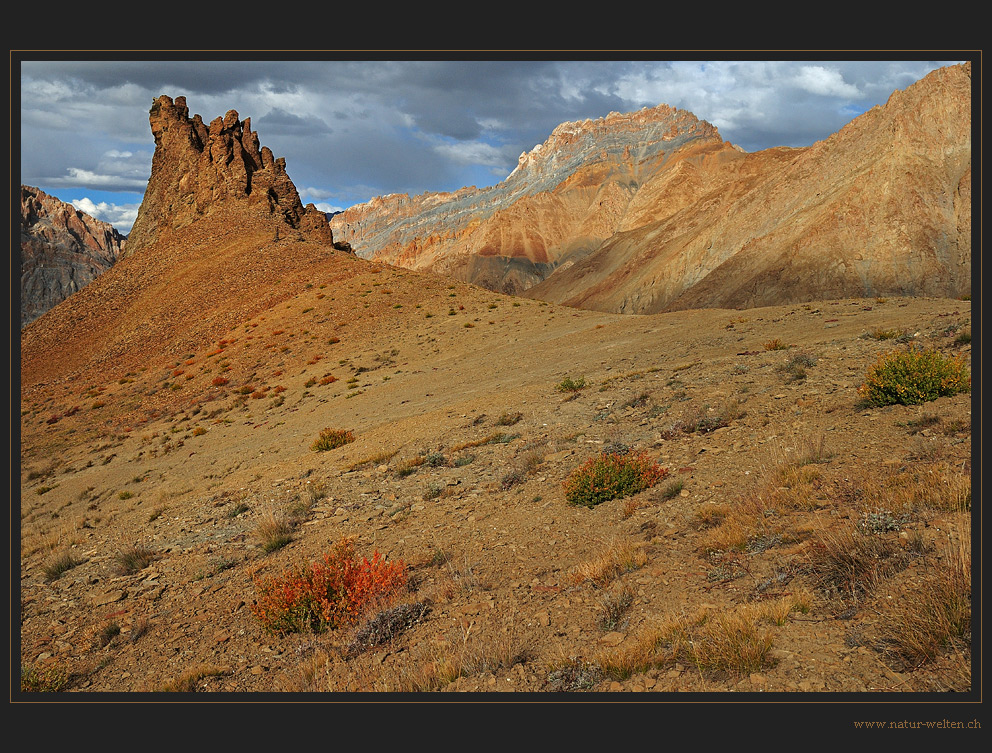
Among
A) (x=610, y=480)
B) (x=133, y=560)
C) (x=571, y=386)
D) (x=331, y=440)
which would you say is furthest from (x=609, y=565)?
(x=331, y=440)

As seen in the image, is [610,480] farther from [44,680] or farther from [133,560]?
[133,560]

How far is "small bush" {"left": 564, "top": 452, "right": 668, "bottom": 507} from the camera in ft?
27.1

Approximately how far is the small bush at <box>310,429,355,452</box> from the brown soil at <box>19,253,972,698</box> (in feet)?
2.17

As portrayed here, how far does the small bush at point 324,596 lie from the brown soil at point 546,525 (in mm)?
205

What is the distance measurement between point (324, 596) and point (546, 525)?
3.09 metres

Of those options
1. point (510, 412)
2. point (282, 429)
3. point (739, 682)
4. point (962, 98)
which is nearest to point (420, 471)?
point (510, 412)

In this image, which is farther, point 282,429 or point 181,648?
point 282,429

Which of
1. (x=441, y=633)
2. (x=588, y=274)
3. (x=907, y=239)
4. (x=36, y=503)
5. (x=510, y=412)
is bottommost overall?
(x=36, y=503)

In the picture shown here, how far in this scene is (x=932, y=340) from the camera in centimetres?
1209

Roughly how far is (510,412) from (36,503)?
14.9 metres

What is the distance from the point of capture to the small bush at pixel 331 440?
598 inches

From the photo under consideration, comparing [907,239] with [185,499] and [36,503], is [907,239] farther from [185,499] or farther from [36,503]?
[36,503]

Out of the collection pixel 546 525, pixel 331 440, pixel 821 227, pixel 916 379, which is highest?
pixel 821 227

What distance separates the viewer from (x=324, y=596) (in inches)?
249
